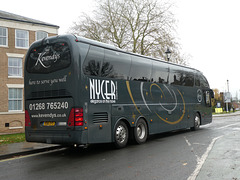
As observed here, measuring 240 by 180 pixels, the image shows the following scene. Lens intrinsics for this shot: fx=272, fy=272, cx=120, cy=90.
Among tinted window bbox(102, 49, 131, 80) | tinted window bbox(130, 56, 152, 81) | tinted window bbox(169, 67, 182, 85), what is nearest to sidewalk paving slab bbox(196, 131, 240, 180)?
tinted window bbox(130, 56, 152, 81)

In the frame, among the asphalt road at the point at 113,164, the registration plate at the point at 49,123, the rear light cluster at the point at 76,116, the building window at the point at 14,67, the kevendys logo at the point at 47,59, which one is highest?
the building window at the point at 14,67

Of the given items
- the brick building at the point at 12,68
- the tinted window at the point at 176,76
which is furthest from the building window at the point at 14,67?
the tinted window at the point at 176,76

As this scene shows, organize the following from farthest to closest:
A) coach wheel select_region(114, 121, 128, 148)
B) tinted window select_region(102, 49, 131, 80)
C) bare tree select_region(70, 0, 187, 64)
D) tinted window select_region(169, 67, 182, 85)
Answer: bare tree select_region(70, 0, 187, 64) < tinted window select_region(169, 67, 182, 85) < coach wheel select_region(114, 121, 128, 148) < tinted window select_region(102, 49, 131, 80)

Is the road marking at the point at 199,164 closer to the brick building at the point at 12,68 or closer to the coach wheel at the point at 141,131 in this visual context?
the coach wheel at the point at 141,131

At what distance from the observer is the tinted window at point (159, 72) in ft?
41.5

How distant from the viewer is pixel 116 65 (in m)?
10.2

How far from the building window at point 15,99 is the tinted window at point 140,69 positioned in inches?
806

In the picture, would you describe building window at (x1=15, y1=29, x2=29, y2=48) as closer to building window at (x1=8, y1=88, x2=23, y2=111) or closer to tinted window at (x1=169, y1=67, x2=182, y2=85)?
building window at (x1=8, y1=88, x2=23, y2=111)

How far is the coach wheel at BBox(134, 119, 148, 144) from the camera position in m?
11.1

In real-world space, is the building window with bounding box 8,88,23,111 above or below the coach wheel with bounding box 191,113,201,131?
above

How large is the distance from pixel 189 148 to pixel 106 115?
10.5 ft

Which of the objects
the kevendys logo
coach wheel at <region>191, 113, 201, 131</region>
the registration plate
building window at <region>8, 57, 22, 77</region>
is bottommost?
coach wheel at <region>191, 113, 201, 131</region>

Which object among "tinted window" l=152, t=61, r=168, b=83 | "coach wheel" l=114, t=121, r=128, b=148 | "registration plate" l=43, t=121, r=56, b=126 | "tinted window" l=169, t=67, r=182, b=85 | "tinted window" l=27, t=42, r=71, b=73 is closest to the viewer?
"tinted window" l=27, t=42, r=71, b=73

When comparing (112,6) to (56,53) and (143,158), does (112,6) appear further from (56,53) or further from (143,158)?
(143,158)
